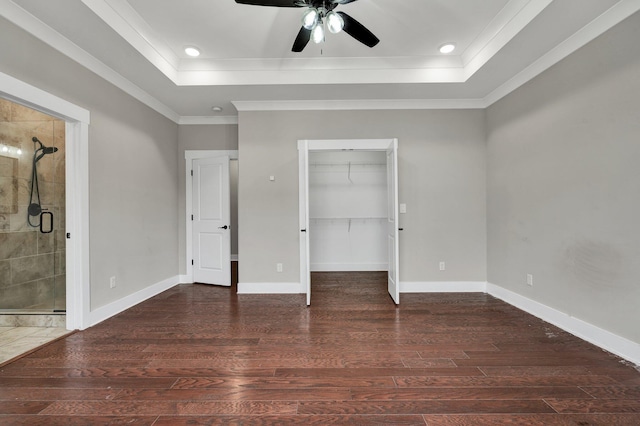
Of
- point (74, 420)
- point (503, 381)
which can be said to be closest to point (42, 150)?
point (74, 420)

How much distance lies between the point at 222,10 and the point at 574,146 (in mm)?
3373

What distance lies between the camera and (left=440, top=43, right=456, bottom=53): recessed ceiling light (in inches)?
112

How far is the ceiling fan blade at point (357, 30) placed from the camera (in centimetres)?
193

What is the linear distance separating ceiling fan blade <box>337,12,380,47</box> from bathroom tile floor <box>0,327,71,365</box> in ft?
11.8

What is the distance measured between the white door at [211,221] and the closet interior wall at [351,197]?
1.60 meters

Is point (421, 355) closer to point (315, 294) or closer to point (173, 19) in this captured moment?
point (315, 294)

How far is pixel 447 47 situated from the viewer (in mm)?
2875

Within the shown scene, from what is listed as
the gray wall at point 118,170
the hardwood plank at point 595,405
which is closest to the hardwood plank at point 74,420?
the gray wall at point 118,170

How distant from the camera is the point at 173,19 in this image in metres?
2.40

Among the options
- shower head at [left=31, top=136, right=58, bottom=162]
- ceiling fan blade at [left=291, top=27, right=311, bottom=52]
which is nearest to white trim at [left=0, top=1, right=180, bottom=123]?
shower head at [left=31, top=136, right=58, bottom=162]

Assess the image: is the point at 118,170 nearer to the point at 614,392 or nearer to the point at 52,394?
the point at 52,394

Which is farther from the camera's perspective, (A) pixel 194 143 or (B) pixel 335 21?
(A) pixel 194 143

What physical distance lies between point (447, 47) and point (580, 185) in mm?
1888

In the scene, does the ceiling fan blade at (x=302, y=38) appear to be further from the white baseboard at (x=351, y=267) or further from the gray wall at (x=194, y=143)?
the white baseboard at (x=351, y=267)
